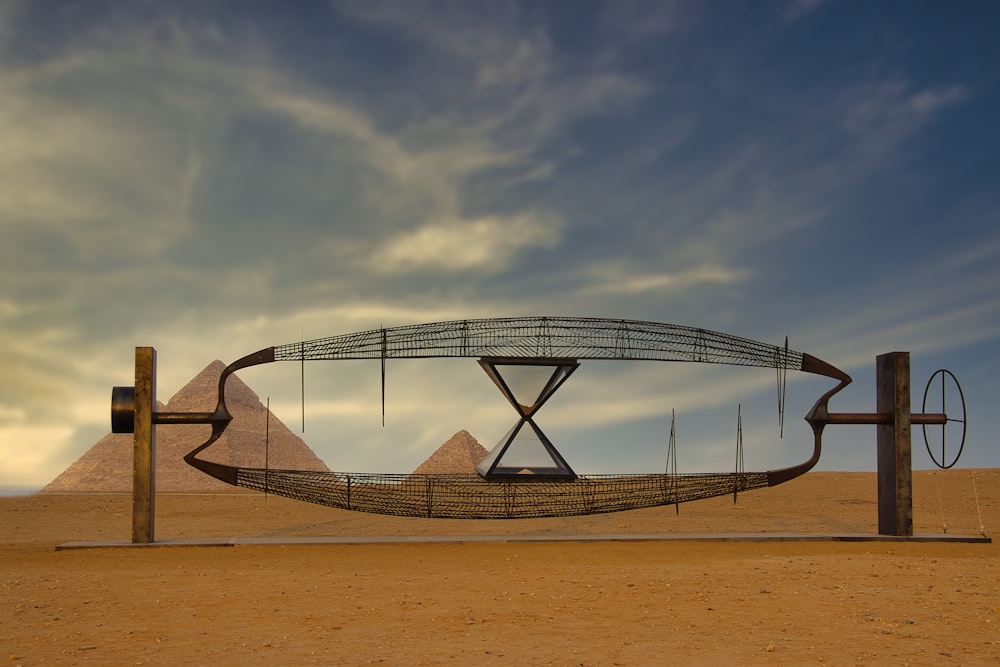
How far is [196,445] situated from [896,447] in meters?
47.9

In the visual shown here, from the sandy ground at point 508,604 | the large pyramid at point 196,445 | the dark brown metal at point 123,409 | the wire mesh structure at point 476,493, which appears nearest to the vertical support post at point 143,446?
the dark brown metal at point 123,409

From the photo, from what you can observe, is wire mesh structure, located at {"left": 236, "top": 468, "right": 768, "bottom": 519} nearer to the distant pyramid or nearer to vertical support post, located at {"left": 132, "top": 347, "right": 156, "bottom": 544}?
vertical support post, located at {"left": 132, "top": 347, "right": 156, "bottom": 544}

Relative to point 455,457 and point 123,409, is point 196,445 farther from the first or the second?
point 123,409

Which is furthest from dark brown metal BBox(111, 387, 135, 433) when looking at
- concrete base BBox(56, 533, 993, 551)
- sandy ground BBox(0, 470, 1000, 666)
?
sandy ground BBox(0, 470, 1000, 666)

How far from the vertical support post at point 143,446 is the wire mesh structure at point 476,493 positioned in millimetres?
1811

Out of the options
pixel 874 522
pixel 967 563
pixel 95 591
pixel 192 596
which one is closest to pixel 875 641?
pixel 967 563

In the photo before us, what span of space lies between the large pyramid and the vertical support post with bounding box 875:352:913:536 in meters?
39.6

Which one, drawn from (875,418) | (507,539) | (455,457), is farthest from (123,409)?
(455,457)

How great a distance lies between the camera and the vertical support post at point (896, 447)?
19.8m

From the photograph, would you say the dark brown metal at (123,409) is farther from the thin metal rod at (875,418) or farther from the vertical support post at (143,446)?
the thin metal rod at (875,418)

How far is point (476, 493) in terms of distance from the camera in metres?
18.8

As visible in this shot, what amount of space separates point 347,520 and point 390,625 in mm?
18291

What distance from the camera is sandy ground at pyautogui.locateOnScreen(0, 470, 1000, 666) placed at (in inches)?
377

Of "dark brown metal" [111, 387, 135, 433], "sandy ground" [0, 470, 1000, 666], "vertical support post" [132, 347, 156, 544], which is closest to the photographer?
"sandy ground" [0, 470, 1000, 666]
